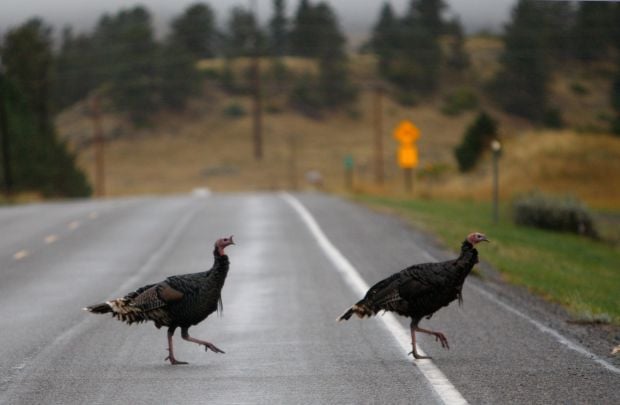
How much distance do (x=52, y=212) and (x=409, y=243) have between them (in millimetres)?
16230

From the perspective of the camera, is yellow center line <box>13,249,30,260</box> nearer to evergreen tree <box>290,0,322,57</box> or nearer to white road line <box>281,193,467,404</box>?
white road line <box>281,193,467,404</box>

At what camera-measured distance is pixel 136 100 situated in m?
108

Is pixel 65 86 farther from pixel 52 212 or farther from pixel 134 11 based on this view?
pixel 52 212

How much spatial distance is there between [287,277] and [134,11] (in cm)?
13464

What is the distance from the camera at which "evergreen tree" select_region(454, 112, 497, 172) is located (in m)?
62.9

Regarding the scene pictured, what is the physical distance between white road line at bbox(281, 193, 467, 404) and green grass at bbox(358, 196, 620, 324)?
233 centimetres

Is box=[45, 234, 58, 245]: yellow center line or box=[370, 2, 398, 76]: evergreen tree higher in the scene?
box=[370, 2, 398, 76]: evergreen tree

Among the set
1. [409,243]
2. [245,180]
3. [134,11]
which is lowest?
[245,180]

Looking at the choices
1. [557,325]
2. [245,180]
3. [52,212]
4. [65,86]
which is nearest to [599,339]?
[557,325]

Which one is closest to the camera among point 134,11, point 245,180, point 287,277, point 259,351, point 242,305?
point 259,351

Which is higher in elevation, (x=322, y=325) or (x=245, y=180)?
(x=322, y=325)

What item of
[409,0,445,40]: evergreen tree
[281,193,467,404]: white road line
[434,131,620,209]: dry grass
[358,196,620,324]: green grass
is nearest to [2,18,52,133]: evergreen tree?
[434,131,620,209]: dry grass

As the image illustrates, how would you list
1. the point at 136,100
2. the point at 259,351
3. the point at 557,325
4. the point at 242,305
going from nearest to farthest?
the point at 259,351, the point at 557,325, the point at 242,305, the point at 136,100

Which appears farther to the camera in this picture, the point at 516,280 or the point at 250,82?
the point at 250,82
